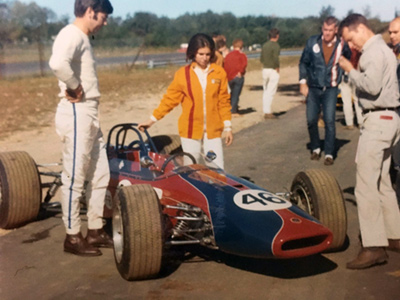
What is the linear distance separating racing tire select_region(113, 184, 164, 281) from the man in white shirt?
2.61 ft

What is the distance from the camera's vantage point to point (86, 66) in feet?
17.3

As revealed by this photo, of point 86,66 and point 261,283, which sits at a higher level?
point 86,66

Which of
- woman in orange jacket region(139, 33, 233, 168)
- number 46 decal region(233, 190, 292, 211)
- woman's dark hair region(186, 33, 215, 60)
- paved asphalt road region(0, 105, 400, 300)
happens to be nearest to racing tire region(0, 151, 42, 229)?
paved asphalt road region(0, 105, 400, 300)

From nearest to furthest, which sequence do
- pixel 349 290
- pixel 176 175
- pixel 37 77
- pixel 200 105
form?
1. pixel 349 290
2. pixel 176 175
3. pixel 200 105
4. pixel 37 77

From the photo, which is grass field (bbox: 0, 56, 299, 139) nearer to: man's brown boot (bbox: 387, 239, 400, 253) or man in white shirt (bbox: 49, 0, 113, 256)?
man in white shirt (bbox: 49, 0, 113, 256)

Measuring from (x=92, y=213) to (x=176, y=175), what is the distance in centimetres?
92

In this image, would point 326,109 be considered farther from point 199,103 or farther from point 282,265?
point 282,265

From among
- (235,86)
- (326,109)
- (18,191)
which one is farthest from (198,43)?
(235,86)

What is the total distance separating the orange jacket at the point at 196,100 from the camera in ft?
20.7

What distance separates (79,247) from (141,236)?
3.78 ft

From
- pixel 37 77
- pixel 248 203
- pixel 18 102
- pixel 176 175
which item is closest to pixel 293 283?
pixel 248 203

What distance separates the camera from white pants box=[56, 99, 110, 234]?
205 inches

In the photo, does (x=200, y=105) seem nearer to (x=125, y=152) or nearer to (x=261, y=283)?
(x=125, y=152)

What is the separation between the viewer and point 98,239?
561 centimetres
